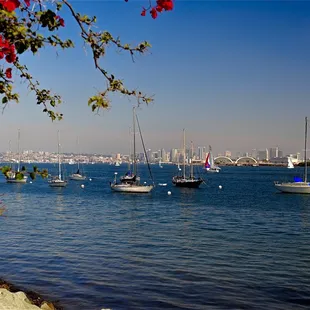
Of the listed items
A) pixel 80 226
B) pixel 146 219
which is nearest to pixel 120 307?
pixel 80 226

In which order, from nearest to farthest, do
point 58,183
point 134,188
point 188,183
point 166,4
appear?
point 166,4 → point 134,188 → point 188,183 → point 58,183

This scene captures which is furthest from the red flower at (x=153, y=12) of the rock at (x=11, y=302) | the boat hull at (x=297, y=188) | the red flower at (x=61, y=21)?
the boat hull at (x=297, y=188)

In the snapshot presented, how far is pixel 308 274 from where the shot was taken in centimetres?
1830

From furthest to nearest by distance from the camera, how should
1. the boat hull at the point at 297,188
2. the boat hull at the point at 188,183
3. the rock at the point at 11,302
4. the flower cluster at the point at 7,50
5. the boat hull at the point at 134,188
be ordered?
the boat hull at the point at 188,183 → the boat hull at the point at 297,188 → the boat hull at the point at 134,188 → the rock at the point at 11,302 → the flower cluster at the point at 7,50

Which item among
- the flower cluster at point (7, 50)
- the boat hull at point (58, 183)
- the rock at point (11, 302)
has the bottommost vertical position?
the boat hull at point (58, 183)

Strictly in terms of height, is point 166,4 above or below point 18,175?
above

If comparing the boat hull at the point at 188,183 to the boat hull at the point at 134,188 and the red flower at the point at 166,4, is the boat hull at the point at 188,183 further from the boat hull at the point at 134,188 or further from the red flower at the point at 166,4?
the red flower at the point at 166,4

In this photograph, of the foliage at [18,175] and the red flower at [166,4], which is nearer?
the red flower at [166,4]

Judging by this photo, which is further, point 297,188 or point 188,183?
point 188,183

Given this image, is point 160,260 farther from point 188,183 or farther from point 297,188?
point 188,183

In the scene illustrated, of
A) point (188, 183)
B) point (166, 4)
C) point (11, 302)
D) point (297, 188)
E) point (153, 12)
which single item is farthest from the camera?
point (188, 183)

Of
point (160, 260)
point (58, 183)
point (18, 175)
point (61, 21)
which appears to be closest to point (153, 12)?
point (61, 21)

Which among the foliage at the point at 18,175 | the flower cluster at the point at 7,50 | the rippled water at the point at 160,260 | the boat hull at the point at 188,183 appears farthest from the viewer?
the boat hull at the point at 188,183

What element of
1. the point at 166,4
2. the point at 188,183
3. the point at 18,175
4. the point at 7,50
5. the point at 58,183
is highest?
the point at 166,4
